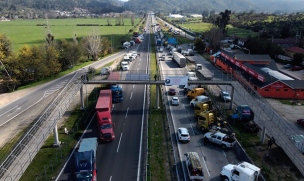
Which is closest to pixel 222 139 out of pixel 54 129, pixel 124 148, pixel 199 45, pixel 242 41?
pixel 124 148

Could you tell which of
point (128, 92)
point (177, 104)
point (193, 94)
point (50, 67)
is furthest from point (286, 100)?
point (50, 67)

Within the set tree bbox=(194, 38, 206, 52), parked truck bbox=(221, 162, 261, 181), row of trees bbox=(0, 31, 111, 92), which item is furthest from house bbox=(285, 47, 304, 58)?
row of trees bbox=(0, 31, 111, 92)

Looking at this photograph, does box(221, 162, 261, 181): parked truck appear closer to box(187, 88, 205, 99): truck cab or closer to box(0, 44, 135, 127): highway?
box(187, 88, 205, 99): truck cab

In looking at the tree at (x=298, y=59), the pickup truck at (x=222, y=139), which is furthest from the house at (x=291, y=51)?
the pickup truck at (x=222, y=139)

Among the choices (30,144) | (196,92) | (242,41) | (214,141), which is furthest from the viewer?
(242,41)

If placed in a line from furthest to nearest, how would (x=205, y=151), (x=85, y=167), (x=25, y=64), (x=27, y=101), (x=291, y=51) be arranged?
1. (x=291, y=51)
2. (x=25, y=64)
3. (x=27, y=101)
4. (x=205, y=151)
5. (x=85, y=167)

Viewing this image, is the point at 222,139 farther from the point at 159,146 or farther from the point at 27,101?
the point at 27,101
